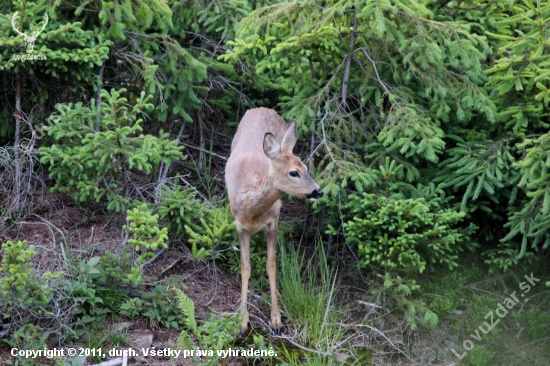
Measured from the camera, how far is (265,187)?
6.30 m

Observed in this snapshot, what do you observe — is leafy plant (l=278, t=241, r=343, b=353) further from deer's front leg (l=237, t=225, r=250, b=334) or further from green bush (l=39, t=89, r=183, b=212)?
green bush (l=39, t=89, r=183, b=212)

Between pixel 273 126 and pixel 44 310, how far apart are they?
306 centimetres

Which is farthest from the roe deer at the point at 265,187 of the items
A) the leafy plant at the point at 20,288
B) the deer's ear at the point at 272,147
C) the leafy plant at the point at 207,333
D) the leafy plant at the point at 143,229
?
the leafy plant at the point at 20,288

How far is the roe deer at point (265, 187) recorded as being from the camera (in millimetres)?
6082

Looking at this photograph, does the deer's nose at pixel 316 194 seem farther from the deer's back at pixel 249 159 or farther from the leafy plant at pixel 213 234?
the leafy plant at pixel 213 234

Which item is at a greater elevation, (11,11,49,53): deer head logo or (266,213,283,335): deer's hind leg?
(11,11,49,53): deer head logo

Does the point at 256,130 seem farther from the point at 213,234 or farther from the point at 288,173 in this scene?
the point at 288,173

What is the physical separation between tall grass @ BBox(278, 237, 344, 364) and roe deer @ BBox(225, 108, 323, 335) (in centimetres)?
24

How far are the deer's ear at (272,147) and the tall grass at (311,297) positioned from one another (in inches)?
52.5

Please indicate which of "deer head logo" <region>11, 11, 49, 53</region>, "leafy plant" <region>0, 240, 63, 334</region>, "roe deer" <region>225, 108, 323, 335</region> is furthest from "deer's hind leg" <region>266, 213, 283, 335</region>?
"deer head logo" <region>11, 11, 49, 53</region>

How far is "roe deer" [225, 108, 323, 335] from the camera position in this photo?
20.0ft

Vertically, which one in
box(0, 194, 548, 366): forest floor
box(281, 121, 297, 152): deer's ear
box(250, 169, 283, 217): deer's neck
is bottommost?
box(0, 194, 548, 366): forest floor

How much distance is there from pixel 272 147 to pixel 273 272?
4.35ft

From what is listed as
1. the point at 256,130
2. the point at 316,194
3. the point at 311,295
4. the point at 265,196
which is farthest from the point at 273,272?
the point at 256,130
